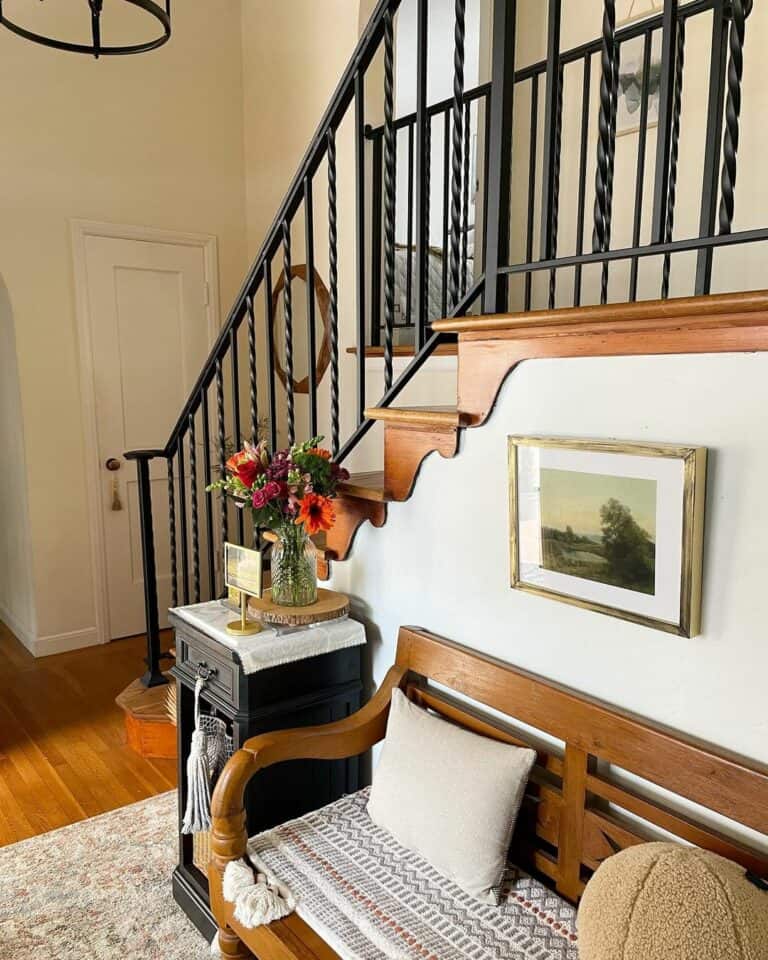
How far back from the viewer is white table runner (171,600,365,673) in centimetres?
185

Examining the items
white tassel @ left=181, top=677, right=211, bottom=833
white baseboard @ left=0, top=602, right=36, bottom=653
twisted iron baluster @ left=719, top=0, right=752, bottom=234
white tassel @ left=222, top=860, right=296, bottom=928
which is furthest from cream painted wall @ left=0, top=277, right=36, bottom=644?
twisted iron baluster @ left=719, top=0, right=752, bottom=234

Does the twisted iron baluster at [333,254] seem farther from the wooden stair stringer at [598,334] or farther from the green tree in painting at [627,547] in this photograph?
the green tree in painting at [627,547]

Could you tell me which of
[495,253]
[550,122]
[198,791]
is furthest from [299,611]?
[550,122]

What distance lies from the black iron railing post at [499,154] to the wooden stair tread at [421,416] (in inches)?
10.1

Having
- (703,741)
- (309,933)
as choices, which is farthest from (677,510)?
(309,933)

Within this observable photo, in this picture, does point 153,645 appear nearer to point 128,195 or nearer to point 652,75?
point 128,195

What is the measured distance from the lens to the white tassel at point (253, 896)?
1519 mm

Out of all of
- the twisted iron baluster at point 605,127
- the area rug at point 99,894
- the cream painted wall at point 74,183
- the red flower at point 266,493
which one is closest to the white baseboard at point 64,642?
the cream painted wall at point 74,183

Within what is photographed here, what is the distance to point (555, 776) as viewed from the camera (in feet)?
5.42

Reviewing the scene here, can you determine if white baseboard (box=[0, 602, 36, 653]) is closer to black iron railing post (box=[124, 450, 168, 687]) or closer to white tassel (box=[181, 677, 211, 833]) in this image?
black iron railing post (box=[124, 450, 168, 687])

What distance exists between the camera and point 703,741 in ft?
4.35

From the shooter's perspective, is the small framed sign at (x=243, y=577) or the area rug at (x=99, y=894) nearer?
the small framed sign at (x=243, y=577)

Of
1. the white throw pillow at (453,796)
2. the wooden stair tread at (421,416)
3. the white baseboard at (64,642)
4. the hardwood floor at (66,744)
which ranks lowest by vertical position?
the hardwood floor at (66,744)

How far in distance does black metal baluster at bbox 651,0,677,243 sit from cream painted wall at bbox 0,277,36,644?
3446mm
